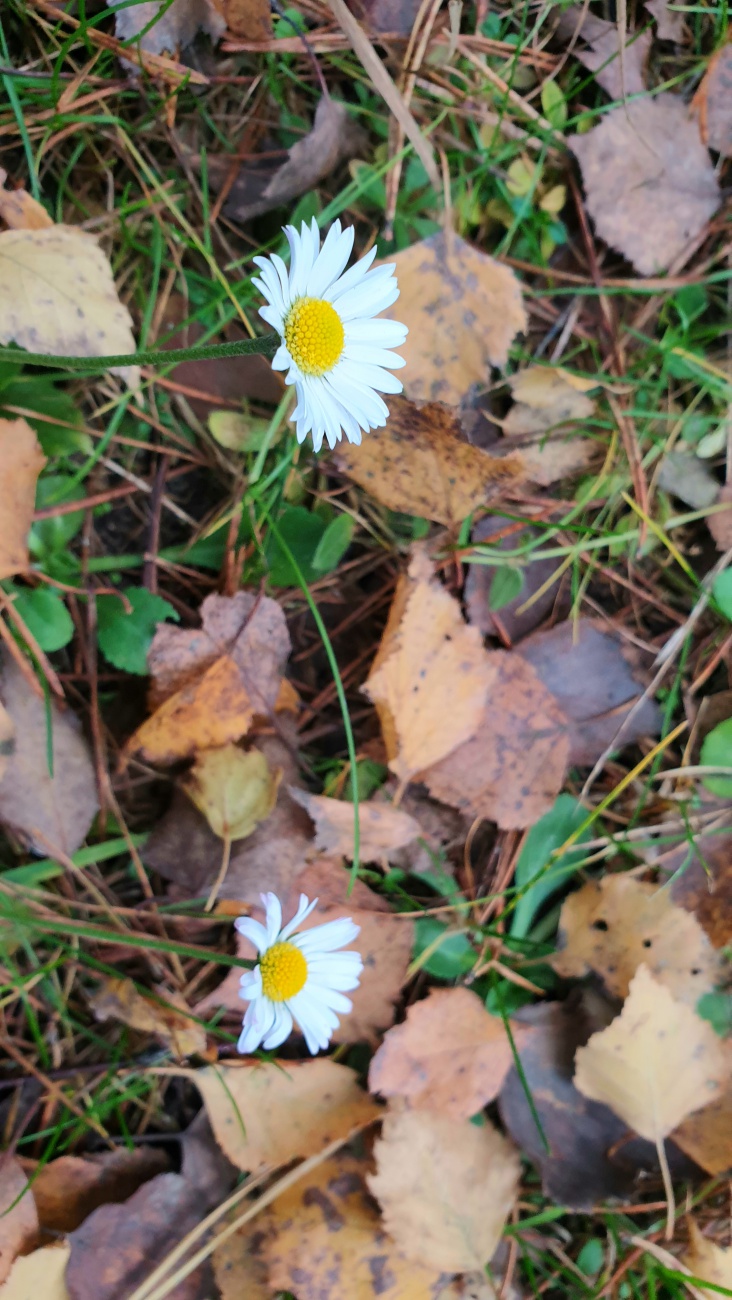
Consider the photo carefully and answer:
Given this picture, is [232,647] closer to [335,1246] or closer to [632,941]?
[632,941]

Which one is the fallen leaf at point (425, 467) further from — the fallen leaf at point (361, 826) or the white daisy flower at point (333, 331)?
the fallen leaf at point (361, 826)

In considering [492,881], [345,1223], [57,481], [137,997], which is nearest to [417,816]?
[492,881]

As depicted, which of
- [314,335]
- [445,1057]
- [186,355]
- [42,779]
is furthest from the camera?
[445,1057]

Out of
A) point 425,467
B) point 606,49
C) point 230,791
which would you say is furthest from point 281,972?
point 606,49

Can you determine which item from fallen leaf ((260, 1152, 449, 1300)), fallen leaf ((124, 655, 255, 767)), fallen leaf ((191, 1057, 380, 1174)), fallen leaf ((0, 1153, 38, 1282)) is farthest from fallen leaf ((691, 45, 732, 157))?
fallen leaf ((0, 1153, 38, 1282))

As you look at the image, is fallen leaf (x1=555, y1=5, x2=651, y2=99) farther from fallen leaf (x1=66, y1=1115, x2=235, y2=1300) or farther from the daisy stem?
fallen leaf (x1=66, y1=1115, x2=235, y2=1300)

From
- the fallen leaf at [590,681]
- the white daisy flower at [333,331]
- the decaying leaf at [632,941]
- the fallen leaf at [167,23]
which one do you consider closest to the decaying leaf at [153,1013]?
the decaying leaf at [632,941]
